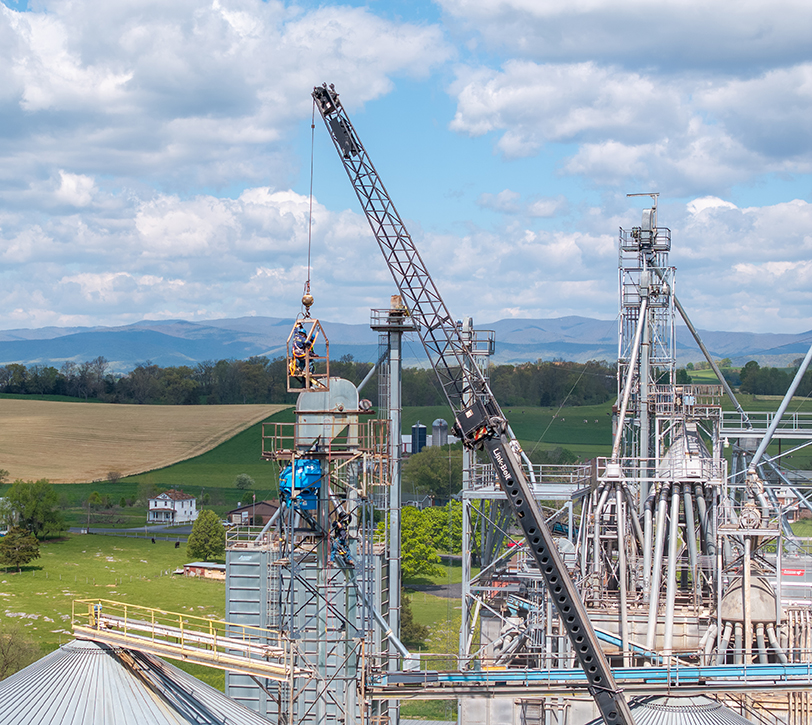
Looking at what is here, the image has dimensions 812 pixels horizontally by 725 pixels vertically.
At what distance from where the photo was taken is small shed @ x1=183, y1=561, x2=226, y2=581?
275 feet

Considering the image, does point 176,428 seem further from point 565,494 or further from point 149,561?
point 565,494

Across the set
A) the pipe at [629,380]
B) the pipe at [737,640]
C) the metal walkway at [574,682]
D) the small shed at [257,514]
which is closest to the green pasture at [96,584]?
the small shed at [257,514]

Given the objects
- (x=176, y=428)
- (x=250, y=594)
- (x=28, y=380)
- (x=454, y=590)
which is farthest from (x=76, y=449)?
(x=250, y=594)

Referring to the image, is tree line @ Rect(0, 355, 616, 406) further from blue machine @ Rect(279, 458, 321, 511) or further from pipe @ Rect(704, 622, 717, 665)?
blue machine @ Rect(279, 458, 321, 511)

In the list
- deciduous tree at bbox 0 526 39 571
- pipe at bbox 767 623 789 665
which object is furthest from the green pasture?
pipe at bbox 767 623 789 665

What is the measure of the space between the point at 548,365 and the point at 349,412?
545 feet

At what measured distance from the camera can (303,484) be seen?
26.2 m

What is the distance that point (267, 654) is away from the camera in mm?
25469

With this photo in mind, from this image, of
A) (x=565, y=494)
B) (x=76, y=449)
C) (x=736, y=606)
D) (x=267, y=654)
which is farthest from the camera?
(x=76, y=449)

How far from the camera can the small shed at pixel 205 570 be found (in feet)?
275

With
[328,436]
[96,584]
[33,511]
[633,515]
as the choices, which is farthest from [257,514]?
[328,436]

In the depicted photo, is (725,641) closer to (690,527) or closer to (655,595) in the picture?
(655,595)

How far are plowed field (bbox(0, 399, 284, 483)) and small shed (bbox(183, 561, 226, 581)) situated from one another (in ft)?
171

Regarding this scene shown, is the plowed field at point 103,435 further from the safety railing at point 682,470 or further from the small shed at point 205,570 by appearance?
the safety railing at point 682,470
